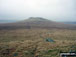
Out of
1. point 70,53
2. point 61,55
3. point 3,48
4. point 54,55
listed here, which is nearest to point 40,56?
point 54,55

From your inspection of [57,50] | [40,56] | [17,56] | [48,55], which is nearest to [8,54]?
[17,56]

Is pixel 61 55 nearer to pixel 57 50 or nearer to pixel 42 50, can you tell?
pixel 57 50

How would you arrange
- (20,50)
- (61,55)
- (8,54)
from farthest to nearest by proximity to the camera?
1. (20,50)
2. (8,54)
3. (61,55)

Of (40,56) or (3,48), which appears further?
(3,48)

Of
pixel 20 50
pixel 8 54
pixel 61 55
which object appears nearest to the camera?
pixel 61 55

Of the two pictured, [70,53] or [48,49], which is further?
[48,49]

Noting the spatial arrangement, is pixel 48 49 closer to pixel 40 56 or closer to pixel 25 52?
pixel 40 56

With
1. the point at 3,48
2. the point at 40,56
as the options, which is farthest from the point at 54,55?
the point at 3,48
